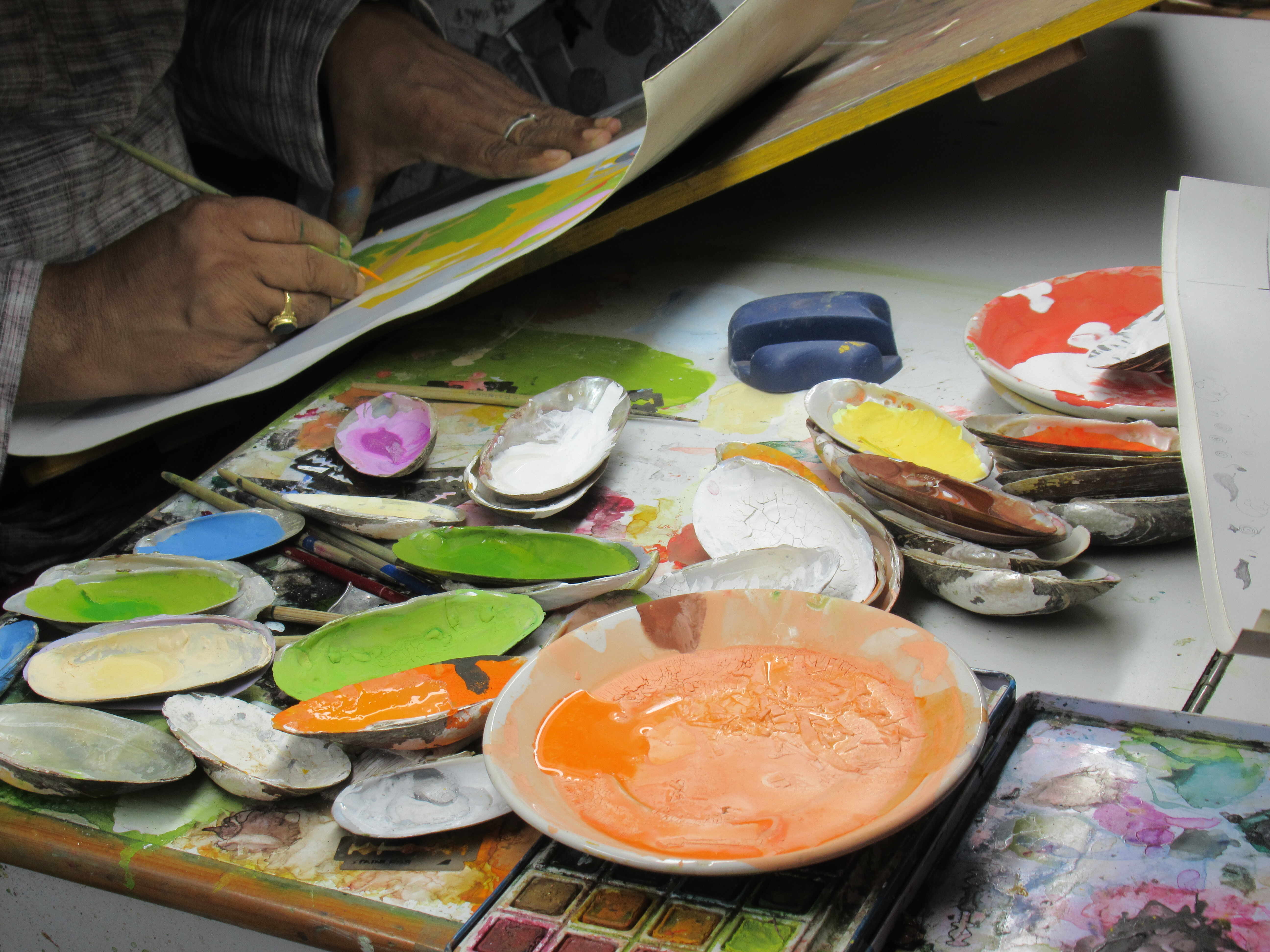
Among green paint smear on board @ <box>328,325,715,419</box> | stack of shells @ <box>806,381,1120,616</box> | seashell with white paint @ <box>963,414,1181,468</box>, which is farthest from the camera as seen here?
green paint smear on board @ <box>328,325,715,419</box>

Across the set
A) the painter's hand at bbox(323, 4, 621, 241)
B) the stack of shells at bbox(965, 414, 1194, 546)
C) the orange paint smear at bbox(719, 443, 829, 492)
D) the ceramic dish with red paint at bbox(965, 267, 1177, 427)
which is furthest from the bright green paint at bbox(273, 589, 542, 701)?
the painter's hand at bbox(323, 4, 621, 241)

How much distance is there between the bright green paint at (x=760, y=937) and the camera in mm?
511

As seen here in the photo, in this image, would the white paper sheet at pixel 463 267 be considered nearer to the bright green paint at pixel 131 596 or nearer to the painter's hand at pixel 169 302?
the painter's hand at pixel 169 302

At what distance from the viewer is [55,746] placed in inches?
27.0

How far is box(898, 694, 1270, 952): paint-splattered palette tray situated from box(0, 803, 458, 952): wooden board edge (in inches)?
12.3

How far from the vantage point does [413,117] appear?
5.39 feet

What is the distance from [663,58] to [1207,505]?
2.18 meters

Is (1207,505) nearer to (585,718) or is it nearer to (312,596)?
(585,718)

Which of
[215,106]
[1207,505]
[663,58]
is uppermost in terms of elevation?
[215,106]

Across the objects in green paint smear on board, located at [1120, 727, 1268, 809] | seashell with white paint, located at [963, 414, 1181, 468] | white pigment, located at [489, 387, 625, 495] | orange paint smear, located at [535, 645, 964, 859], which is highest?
white pigment, located at [489, 387, 625, 495]

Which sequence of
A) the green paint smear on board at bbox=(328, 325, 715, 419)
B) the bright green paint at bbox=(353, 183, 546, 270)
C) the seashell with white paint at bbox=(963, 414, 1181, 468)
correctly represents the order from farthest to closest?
the bright green paint at bbox=(353, 183, 546, 270) < the green paint smear on board at bbox=(328, 325, 715, 419) < the seashell with white paint at bbox=(963, 414, 1181, 468)

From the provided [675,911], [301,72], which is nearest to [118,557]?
[675,911]

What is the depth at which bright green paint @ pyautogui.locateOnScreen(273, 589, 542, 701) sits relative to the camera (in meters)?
0.73

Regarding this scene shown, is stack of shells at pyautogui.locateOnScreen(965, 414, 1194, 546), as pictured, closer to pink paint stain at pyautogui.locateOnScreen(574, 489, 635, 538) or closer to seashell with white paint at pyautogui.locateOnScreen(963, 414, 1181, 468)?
seashell with white paint at pyautogui.locateOnScreen(963, 414, 1181, 468)
